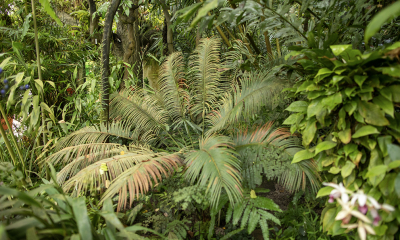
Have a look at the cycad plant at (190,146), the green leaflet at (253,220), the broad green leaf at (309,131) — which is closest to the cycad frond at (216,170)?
the cycad plant at (190,146)

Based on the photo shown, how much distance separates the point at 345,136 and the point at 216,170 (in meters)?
0.60

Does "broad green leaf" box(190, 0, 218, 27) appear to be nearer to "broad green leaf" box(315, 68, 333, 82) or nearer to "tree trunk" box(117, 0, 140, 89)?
"broad green leaf" box(315, 68, 333, 82)

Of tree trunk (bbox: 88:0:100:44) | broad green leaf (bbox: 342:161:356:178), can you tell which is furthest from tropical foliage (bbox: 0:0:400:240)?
tree trunk (bbox: 88:0:100:44)

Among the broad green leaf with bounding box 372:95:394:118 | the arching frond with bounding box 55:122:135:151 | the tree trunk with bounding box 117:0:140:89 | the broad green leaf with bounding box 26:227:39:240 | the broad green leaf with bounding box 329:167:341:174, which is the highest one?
the tree trunk with bounding box 117:0:140:89

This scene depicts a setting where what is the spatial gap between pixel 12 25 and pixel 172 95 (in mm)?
2000

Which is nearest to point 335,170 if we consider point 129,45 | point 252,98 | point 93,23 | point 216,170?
point 216,170

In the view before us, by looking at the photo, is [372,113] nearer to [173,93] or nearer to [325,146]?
[325,146]

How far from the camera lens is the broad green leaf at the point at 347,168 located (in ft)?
3.38

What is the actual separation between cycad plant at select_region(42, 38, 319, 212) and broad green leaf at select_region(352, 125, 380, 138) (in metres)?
0.40

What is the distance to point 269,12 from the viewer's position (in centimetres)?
150

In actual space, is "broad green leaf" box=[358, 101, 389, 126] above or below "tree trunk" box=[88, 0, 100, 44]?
below

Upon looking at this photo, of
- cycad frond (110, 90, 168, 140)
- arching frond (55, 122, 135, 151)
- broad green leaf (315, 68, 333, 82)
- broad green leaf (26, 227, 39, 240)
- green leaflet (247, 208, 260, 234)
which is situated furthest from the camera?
cycad frond (110, 90, 168, 140)

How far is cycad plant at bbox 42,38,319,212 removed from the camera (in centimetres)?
130

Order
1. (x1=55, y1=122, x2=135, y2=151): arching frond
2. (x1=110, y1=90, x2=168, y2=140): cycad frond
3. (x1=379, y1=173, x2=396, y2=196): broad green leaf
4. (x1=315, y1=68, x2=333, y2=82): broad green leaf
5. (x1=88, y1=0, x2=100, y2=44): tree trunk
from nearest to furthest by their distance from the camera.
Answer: (x1=379, y1=173, x2=396, y2=196): broad green leaf < (x1=315, y1=68, x2=333, y2=82): broad green leaf < (x1=55, y1=122, x2=135, y2=151): arching frond < (x1=110, y1=90, x2=168, y2=140): cycad frond < (x1=88, y1=0, x2=100, y2=44): tree trunk
